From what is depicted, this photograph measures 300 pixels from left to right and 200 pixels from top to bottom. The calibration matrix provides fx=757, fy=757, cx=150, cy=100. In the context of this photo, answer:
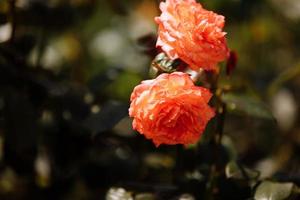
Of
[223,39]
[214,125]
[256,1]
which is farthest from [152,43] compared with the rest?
[256,1]

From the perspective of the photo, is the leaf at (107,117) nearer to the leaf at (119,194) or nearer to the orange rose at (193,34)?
the leaf at (119,194)

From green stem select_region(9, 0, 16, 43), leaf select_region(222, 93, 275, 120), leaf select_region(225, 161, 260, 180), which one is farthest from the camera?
green stem select_region(9, 0, 16, 43)

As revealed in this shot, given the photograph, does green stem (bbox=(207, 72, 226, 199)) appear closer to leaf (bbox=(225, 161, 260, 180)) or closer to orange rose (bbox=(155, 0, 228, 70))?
leaf (bbox=(225, 161, 260, 180))

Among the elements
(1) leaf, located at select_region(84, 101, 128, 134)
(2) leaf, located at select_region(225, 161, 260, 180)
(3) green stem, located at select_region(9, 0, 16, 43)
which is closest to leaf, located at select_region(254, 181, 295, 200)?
(2) leaf, located at select_region(225, 161, 260, 180)

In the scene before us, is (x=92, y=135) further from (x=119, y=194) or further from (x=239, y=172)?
(x=239, y=172)

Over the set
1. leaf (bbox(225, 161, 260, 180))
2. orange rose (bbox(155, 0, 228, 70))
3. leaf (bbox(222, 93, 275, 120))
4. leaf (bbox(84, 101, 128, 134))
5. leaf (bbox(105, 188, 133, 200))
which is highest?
orange rose (bbox(155, 0, 228, 70))

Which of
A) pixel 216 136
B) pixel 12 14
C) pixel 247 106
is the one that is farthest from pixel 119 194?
pixel 12 14
